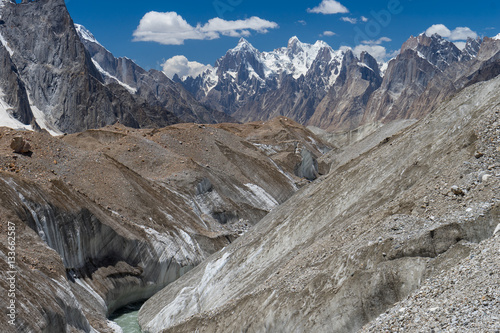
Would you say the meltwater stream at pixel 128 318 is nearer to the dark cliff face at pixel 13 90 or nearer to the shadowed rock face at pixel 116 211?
the shadowed rock face at pixel 116 211

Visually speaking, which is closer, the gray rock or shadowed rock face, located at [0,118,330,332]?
shadowed rock face, located at [0,118,330,332]

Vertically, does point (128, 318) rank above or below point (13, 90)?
below

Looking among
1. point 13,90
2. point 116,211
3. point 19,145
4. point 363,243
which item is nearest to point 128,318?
point 116,211

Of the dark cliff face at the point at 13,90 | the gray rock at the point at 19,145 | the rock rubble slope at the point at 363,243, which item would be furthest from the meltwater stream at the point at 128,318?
the dark cliff face at the point at 13,90

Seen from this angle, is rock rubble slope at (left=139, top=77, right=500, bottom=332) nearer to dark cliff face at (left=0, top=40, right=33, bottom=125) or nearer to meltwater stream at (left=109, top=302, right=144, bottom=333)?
meltwater stream at (left=109, top=302, right=144, bottom=333)

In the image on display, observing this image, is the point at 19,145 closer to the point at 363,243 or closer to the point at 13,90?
the point at 363,243

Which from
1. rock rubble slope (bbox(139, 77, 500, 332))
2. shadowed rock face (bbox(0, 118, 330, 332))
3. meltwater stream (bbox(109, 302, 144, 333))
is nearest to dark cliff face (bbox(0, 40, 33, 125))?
shadowed rock face (bbox(0, 118, 330, 332))
